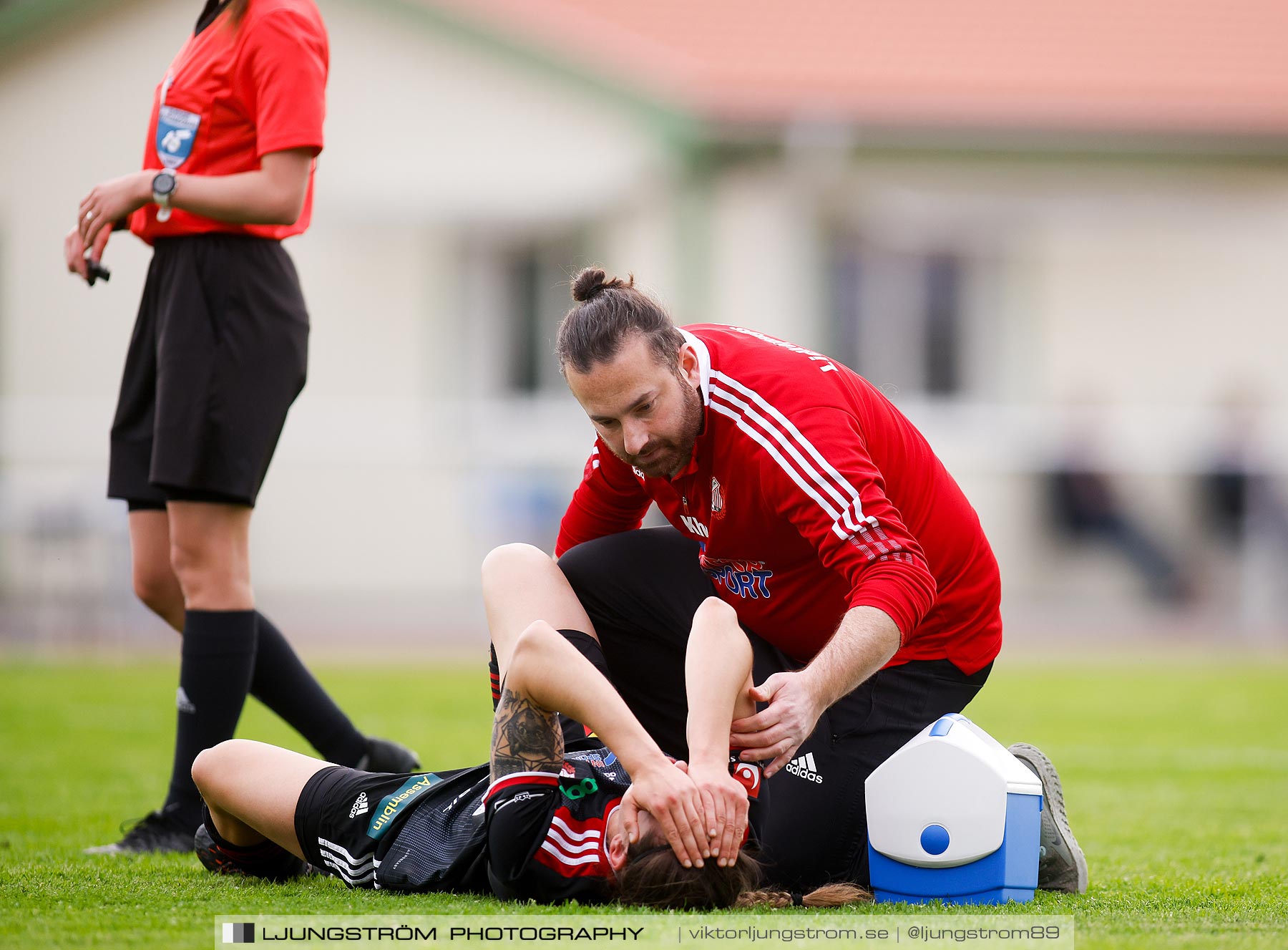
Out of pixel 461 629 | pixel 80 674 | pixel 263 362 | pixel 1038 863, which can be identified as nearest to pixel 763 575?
pixel 1038 863

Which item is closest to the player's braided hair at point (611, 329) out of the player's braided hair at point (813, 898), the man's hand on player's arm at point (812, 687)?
the man's hand on player's arm at point (812, 687)

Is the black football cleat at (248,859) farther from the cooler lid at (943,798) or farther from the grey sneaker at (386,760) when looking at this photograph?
the cooler lid at (943,798)

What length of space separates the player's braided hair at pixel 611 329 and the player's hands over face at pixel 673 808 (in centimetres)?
91

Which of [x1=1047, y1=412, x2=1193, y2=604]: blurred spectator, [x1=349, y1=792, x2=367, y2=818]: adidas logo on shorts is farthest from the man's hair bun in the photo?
[x1=1047, y1=412, x2=1193, y2=604]: blurred spectator

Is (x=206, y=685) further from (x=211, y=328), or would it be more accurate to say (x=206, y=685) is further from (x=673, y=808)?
(x=673, y=808)

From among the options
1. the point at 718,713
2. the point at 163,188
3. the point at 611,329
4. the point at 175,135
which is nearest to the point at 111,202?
the point at 163,188

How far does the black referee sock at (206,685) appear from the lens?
3.81 meters

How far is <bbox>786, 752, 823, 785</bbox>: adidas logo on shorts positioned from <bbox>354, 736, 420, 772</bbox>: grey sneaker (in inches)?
48.8

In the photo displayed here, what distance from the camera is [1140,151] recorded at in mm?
13508

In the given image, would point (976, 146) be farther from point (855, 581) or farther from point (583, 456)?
point (855, 581)

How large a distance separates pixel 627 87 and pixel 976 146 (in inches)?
123

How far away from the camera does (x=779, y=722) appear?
2.96m

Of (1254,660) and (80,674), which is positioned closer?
(80,674)

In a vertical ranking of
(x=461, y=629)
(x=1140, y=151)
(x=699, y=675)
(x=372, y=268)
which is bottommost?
(x=461, y=629)
